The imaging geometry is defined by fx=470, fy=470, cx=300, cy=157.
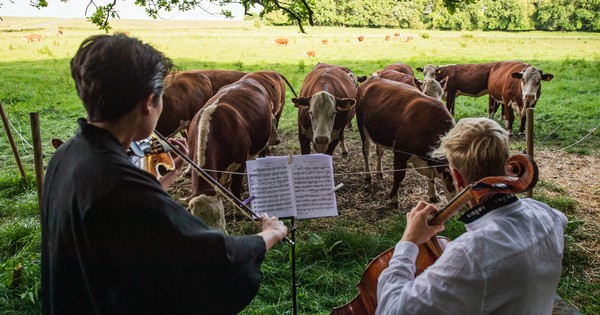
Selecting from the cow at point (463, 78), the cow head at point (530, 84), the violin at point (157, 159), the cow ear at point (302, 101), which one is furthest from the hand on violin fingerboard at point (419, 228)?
the cow at point (463, 78)

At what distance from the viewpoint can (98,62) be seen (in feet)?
4.83

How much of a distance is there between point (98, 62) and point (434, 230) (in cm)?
139

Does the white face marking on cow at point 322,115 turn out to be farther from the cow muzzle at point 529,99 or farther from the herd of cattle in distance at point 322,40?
the herd of cattle in distance at point 322,40

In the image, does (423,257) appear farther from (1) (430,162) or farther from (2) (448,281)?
(1) (430,162)

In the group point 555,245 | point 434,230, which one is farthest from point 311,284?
point 555,245

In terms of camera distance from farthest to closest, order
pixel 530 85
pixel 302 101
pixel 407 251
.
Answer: pixel 530 85 < pixel 302 101 < pixel 407 251

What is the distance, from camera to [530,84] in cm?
1007

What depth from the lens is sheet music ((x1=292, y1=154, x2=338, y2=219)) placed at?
3240 millimetres

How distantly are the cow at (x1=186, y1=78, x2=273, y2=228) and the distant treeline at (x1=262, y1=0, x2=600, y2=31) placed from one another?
35089mm

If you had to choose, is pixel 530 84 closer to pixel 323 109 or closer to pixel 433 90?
pixel 433 90

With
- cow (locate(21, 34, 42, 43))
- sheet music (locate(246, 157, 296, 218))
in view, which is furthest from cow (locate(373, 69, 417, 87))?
cow (locate(21, 34, 42, 43))

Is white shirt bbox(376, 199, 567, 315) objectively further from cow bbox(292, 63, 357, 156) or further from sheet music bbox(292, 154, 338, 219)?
cow bbox(292, 63, 357, 156)

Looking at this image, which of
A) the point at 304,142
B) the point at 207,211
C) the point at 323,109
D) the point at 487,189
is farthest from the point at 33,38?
the point at 487,189

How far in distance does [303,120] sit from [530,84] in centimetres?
571
